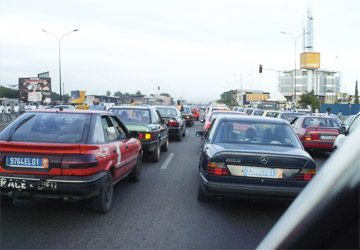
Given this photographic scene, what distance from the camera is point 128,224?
15.9 feet

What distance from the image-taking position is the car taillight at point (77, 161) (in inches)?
183

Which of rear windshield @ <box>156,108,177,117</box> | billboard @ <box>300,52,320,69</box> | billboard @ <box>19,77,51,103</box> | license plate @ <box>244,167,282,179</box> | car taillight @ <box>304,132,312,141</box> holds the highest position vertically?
billboard @ <box>300,52,320,69</box>

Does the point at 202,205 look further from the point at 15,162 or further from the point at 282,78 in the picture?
the point at 282,78

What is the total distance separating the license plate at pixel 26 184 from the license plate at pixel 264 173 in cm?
256

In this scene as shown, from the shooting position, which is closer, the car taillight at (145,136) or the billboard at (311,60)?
the car taillight at (145,136)

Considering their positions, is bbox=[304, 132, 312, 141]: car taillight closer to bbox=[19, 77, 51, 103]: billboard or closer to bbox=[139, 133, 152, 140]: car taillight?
bbox=[139, 133, 152, 140]: car taillight

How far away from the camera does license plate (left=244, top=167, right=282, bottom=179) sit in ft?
16.8

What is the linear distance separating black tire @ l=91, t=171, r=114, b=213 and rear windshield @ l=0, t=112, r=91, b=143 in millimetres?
654

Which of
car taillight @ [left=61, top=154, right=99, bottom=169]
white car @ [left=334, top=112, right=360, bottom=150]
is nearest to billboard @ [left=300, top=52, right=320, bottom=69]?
white car @ [left=334, top=112, right=360, bottom=150]

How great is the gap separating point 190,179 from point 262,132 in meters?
2.34

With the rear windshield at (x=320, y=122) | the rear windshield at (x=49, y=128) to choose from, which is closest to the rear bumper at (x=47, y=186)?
the rear windshield at (x=49, y=128)

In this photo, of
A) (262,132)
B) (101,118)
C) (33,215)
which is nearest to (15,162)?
(33,215)

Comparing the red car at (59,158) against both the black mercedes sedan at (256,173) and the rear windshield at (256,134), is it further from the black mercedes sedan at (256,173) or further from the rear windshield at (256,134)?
the rear windshield at (256,134)

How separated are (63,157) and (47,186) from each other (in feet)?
1.31
